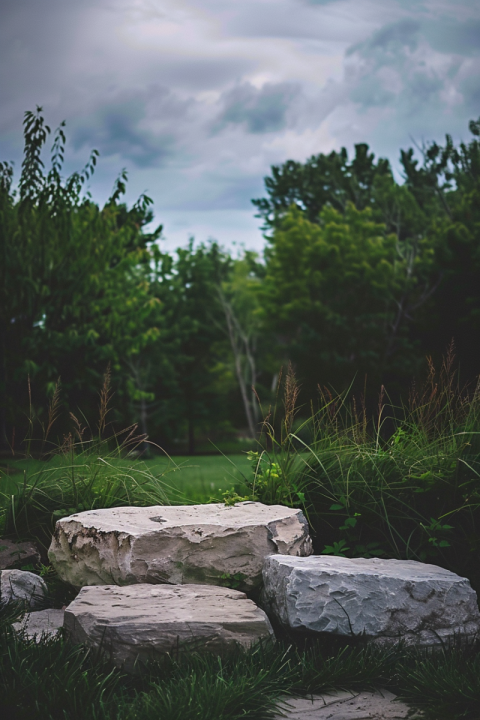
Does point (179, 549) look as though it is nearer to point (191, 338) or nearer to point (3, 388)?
point (3, 388)

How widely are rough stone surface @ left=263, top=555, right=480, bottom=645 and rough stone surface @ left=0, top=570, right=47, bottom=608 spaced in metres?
1.69

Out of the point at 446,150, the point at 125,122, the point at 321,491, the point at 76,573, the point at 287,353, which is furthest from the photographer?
the point at 446,150

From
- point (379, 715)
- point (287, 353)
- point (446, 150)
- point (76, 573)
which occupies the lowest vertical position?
point (379, 715)

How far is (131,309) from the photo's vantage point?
62.7ft

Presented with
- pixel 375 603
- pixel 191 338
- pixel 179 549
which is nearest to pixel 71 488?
pixel 179 549

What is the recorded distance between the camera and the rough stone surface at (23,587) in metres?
4.15

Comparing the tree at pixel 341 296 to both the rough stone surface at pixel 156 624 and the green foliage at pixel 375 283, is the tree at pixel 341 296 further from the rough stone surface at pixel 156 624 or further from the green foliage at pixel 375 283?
the rough stone surface at pixel 156 624

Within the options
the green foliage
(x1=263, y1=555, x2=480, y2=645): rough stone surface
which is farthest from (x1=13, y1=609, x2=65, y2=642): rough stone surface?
the green foliage

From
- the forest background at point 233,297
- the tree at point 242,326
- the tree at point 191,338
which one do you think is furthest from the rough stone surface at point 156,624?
the tree at point 242,326

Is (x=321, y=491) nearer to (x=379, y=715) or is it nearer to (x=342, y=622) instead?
(x=342, y=622)

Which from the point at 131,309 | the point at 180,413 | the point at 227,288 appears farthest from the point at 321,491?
the point at 227,288

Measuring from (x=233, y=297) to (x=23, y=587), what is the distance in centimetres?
2896

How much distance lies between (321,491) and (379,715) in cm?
212

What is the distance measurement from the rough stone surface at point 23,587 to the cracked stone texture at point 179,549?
0.28 metres
